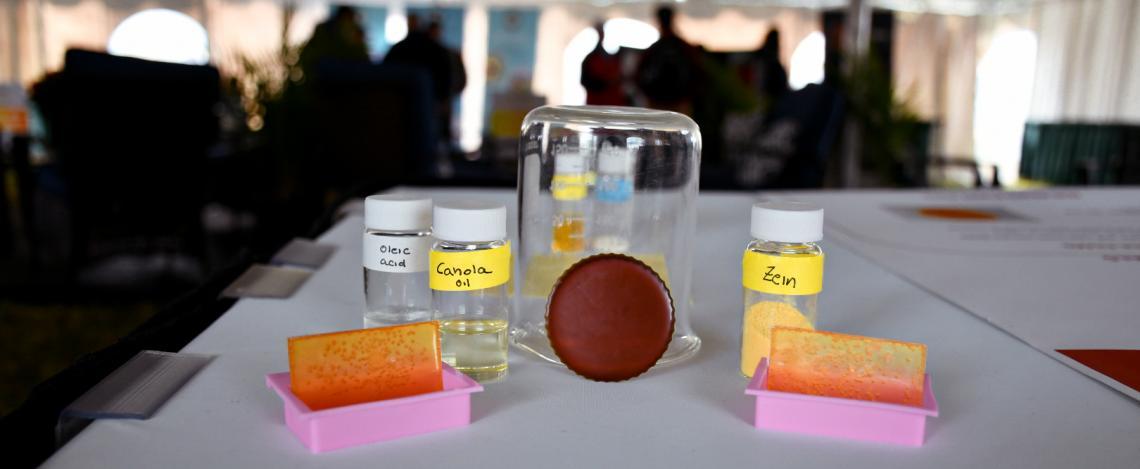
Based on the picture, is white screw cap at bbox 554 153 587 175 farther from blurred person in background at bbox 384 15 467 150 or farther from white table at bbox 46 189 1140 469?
blurred person in background at bbox 384 15 467 150

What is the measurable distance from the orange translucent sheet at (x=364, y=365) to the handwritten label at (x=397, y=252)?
92 millimetres

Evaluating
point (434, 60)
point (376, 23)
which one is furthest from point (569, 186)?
point (376, 23)

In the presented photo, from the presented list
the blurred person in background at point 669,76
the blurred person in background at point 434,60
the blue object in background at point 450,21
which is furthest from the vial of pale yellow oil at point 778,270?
the blue object in background at point 450,21

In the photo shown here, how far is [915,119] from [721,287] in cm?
402

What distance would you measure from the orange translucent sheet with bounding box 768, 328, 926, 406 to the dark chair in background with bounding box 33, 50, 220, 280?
2.65 metres

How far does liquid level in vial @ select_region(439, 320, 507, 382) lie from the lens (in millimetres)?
537

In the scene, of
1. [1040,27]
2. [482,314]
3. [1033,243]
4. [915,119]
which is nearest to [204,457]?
[482,314]

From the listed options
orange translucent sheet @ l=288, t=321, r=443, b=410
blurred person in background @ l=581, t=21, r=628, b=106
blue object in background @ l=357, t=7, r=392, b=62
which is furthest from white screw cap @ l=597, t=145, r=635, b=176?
blue object in background @ l=357, t=7, r=392, b=62

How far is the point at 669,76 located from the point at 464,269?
11.0 ft

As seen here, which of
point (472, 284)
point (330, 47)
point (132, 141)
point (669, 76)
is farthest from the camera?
point (669, 76)

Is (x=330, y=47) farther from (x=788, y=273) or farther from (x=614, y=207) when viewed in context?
(x=788, y=273)

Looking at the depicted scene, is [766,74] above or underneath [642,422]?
above

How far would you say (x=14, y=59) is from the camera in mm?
7570

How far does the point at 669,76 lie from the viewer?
3764 millimetres
